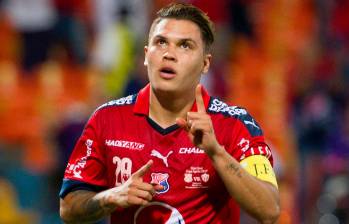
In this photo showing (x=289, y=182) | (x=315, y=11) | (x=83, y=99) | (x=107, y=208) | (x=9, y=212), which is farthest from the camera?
(x=315, y=11)

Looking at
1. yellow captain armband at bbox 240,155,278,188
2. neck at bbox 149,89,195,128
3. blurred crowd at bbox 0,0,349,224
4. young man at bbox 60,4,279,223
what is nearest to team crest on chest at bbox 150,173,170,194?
young man at bbox 60,4,279,223

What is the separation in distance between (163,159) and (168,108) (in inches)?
11.6

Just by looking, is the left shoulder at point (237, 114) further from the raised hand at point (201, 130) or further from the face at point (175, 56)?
the raised hand at point (201, 130)

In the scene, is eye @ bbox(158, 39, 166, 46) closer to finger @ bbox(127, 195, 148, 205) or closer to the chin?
the chin

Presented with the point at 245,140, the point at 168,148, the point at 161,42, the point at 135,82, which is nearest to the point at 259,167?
the point at 245,140

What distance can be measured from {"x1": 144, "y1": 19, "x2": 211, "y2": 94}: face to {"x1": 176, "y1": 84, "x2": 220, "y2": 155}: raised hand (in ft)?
1.51

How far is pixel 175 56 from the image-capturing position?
5.88 metres

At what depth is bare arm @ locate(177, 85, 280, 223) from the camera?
542 cm

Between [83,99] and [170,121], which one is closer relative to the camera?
[170,121]

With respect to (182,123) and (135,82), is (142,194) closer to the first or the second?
(182,123)

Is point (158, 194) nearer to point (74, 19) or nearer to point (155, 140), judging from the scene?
point (155, 140)

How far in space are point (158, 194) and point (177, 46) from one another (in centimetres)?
74

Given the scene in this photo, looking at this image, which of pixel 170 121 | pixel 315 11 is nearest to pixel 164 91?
pixel 170 121

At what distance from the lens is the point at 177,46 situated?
5945mm
